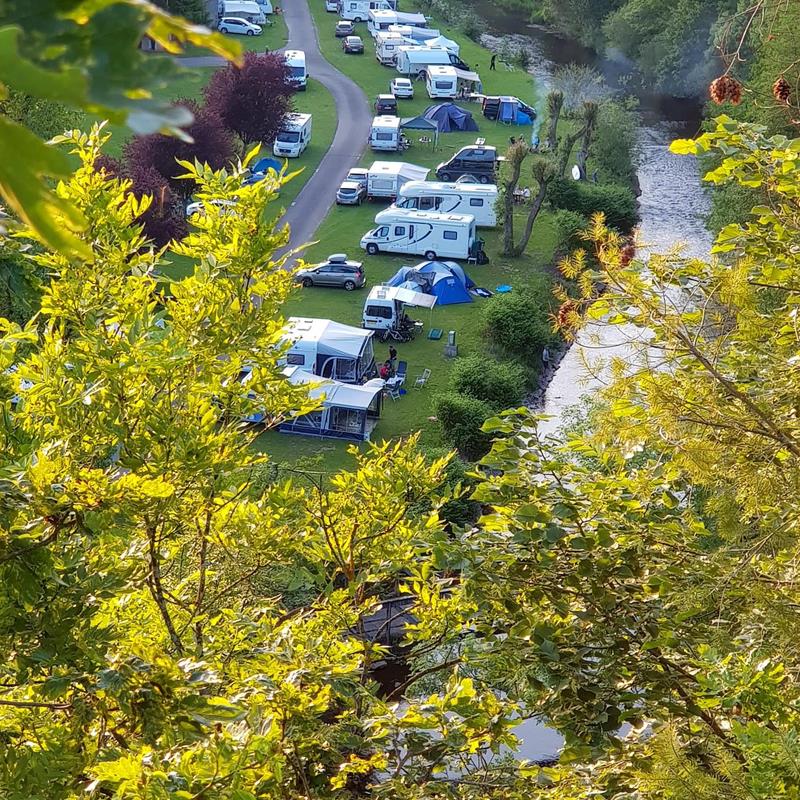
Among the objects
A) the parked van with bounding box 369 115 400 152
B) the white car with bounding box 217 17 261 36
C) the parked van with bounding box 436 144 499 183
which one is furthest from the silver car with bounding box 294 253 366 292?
the white car with bounding box 217 17 261 36

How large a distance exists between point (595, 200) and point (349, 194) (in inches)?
267

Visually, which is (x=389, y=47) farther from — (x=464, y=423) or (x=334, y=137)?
(x=464, y=423)

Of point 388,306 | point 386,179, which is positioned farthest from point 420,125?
point 388,306

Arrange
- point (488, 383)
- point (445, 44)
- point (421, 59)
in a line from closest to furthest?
point (488, 383) < point (421, 59) < point (445, 44)

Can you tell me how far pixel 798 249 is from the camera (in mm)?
4262

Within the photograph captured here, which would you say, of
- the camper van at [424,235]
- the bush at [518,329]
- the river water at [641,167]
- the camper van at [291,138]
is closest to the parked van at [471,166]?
the camper van at [291,138]

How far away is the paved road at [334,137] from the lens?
26734 millimetres

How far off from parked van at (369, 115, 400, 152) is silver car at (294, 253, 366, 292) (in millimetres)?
9557

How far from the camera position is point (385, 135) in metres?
31.3

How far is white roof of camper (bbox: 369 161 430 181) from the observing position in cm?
2808

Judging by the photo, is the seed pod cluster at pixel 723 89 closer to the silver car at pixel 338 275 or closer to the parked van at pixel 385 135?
the silver car at pixel 338 275

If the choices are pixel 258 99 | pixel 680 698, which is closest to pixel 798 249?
pixel 680 698

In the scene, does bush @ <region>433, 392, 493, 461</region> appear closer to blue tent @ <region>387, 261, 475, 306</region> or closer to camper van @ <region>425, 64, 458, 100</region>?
blue tent @ <region>387, 261, 475, 306</region>

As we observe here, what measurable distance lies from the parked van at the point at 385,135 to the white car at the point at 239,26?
13883 millimetres
